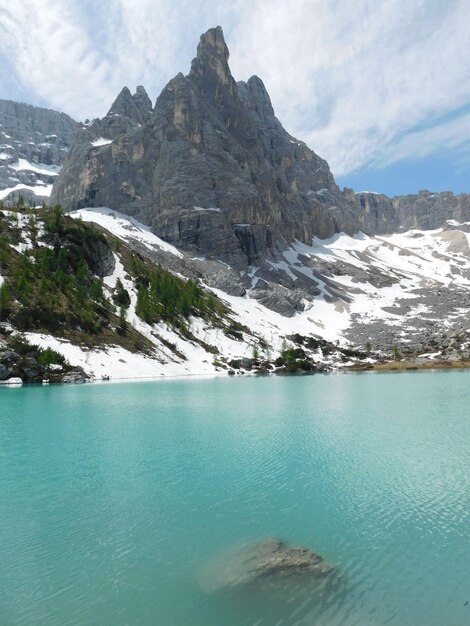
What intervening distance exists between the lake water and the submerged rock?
1.14 ft

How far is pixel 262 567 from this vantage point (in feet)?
37.2

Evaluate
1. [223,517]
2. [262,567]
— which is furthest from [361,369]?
[262,567]

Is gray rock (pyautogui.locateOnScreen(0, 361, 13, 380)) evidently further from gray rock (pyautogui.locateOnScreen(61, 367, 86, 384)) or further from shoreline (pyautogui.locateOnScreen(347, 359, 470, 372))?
shoreline (pyautogui.locateOnScreen(347, 359, 470, 372))

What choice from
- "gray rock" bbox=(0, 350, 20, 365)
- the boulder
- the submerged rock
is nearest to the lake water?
the submerged rock

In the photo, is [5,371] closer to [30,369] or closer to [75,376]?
[30,369]

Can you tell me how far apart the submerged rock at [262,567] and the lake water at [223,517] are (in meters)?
0.35

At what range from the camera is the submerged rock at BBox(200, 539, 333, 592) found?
35.3 feet

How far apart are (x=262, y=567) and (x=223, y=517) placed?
3762 millimetres

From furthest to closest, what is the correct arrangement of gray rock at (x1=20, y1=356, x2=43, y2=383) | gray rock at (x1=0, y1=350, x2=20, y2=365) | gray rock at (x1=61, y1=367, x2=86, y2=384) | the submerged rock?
gray rock at (x1=61, y1=367, x2=86, y2=384)
gray rock at (x1=20, y1=356, x2=43, y2=383)
gray rock at (x1=0, y1=350, x2=20, y2=365)
the submerged rock

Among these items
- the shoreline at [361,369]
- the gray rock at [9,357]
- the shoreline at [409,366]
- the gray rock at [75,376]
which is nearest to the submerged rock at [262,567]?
the gray rock at [75,376]

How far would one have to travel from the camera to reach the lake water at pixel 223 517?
9.83 meters

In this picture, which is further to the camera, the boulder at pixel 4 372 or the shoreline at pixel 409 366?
the shoreline at pixel 409 366

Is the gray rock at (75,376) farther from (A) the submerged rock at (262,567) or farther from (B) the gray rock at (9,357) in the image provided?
(A) the submerged rock at (262,567)

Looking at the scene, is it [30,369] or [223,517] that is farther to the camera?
[30,369]
